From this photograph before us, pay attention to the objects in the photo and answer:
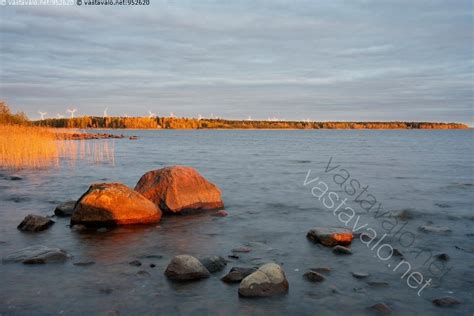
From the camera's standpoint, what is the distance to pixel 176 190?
48.0 ft

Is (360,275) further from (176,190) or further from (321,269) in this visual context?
(176,190)

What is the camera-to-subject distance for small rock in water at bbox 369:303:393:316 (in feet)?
23.5

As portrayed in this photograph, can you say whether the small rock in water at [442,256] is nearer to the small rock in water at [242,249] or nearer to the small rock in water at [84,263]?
the small rock in water at [242,249]

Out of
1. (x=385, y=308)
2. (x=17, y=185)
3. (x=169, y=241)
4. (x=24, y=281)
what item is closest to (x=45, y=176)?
(x=17, y=185)

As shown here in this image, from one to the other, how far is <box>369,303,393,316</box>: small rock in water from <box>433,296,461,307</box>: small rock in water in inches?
38.8

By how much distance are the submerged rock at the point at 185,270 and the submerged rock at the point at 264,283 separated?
1.06 metres

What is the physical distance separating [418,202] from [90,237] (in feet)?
42.9

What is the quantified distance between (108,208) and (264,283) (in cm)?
633

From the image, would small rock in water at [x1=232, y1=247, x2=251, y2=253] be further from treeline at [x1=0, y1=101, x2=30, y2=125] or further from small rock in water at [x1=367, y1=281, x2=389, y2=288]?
treeline at [x1=0, y1=101, x2=30, y2=125]

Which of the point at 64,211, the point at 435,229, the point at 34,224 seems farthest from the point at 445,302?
the point at 64,211

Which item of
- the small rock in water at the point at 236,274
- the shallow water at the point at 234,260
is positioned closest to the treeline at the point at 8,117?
the shallow water at the point at 234,260

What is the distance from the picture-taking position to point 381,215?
15258mm

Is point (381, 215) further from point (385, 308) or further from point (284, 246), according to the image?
point (385, 308)

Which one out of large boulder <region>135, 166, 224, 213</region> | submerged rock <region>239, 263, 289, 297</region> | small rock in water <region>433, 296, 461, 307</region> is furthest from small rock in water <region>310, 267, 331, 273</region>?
large boulder <region>135, 166, 224, 213</region>
